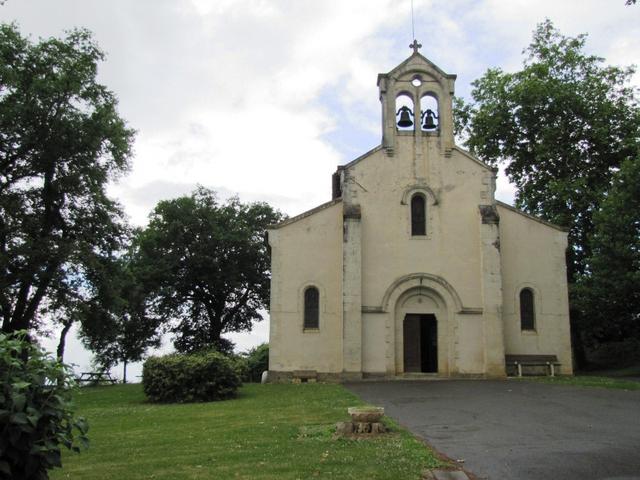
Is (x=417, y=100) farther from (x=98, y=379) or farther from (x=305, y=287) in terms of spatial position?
(x=98, y=379)

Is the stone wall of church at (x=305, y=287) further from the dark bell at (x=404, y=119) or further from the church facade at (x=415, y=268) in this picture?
the dark bell at (x=404, y=119)

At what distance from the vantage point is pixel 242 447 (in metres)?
10.2

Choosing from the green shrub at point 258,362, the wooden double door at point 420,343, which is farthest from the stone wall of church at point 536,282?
the green shrub at point 258,362

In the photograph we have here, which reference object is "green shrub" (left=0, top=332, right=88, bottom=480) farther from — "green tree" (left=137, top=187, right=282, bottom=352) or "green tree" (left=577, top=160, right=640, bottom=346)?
"green tree" (left=137, top=187, right=282, bottom=352)

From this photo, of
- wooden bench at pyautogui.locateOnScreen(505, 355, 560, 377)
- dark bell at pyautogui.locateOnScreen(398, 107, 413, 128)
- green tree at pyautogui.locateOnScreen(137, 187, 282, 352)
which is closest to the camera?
wooden bench at pyautogui.locateOnScreen(505, 355, 560, 377)

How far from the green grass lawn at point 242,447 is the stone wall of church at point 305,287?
8327mm

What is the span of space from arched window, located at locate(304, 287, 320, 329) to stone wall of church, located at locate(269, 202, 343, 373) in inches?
6.9

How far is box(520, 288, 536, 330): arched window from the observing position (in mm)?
26375

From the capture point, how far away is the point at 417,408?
50.0 feet

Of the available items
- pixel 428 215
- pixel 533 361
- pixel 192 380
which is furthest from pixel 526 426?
pixel 428 215

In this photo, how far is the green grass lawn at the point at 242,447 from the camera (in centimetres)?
838

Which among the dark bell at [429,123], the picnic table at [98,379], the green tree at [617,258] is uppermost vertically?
the dark bell at [429,123]

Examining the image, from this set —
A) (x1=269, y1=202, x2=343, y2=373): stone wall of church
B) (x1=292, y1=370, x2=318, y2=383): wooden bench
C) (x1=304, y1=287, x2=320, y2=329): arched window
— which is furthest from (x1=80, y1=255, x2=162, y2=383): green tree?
(x1=292, y1=370, x2=318, y2=383): wooden bench

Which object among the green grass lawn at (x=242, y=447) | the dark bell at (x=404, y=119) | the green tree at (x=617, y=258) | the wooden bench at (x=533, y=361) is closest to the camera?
the green grass lawn at (x=242, y=447)
